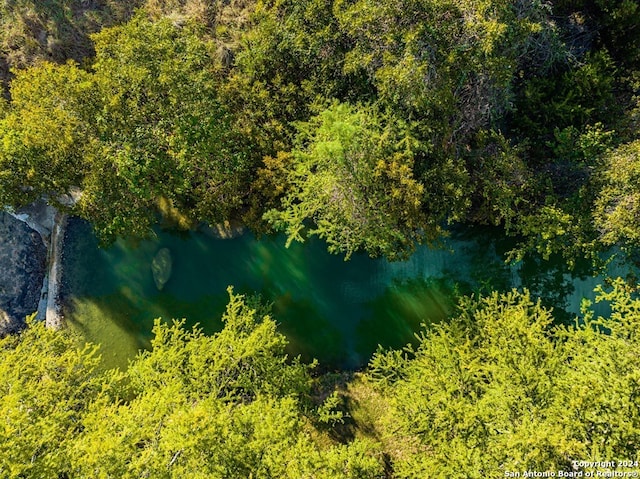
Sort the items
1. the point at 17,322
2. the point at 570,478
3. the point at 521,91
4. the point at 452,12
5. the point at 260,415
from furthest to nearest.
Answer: the point at 17,322, the point at 521,91, the point at 260,415, the point at 452,12, the point at 570,478

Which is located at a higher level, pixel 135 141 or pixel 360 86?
pixel 360 86

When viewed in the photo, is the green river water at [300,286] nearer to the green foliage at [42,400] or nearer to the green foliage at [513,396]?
the green foliage at [513,396]

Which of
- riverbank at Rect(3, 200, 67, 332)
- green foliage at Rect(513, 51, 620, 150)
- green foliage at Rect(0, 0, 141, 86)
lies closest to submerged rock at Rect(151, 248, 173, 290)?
riverbank at Rect(3, 200, 67, 332)

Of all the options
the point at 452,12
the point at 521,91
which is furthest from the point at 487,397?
the point at 452,12

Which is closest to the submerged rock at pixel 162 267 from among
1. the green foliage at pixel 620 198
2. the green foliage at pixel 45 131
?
the green foliage at pixel 45 131

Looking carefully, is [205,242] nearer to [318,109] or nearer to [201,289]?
[201,289]

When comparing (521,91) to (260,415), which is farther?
(521,91)

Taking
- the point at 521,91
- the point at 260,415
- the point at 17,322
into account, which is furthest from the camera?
the point at 17,322

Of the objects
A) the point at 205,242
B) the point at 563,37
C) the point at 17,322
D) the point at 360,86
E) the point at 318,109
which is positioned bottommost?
the point at 17,322
